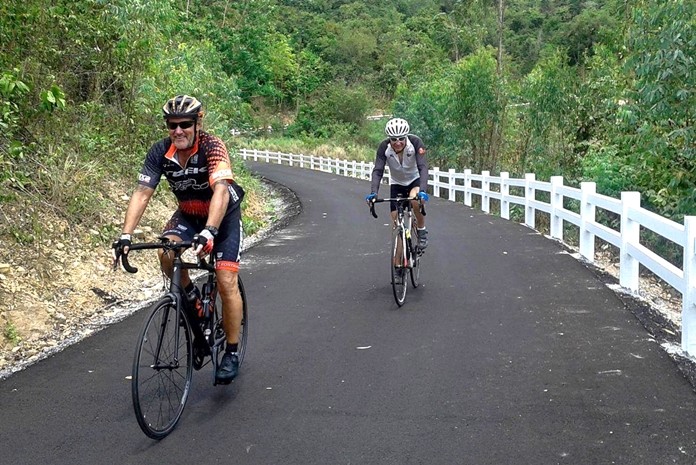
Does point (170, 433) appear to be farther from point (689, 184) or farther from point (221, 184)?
point (689, 184)

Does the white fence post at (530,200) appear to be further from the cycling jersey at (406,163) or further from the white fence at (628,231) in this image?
the cycling jersey at (406,163)

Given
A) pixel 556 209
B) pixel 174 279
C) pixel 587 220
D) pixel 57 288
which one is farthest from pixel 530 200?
pixel 174 279

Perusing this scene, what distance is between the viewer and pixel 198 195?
5.75 meters

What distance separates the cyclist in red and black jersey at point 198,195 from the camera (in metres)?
5.40

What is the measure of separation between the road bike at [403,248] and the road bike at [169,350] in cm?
345

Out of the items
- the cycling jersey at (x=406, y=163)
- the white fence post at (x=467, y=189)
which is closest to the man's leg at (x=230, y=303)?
the cycling jersey at (x=406, y=163)

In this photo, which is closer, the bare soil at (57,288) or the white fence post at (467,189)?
the bare soil at (57,288)

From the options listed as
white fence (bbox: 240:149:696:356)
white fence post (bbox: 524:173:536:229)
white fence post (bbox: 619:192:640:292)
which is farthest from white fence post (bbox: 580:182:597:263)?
white fence post (bbox: 524:173:536:229)

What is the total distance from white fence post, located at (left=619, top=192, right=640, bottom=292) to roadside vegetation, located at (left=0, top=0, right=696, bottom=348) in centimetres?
415

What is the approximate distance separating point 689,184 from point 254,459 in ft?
42.2

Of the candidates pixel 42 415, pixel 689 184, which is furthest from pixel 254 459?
pixel 689 184

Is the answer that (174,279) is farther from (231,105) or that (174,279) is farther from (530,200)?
(231,105)

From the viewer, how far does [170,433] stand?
16.5ft

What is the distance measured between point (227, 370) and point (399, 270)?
11.8 ft
